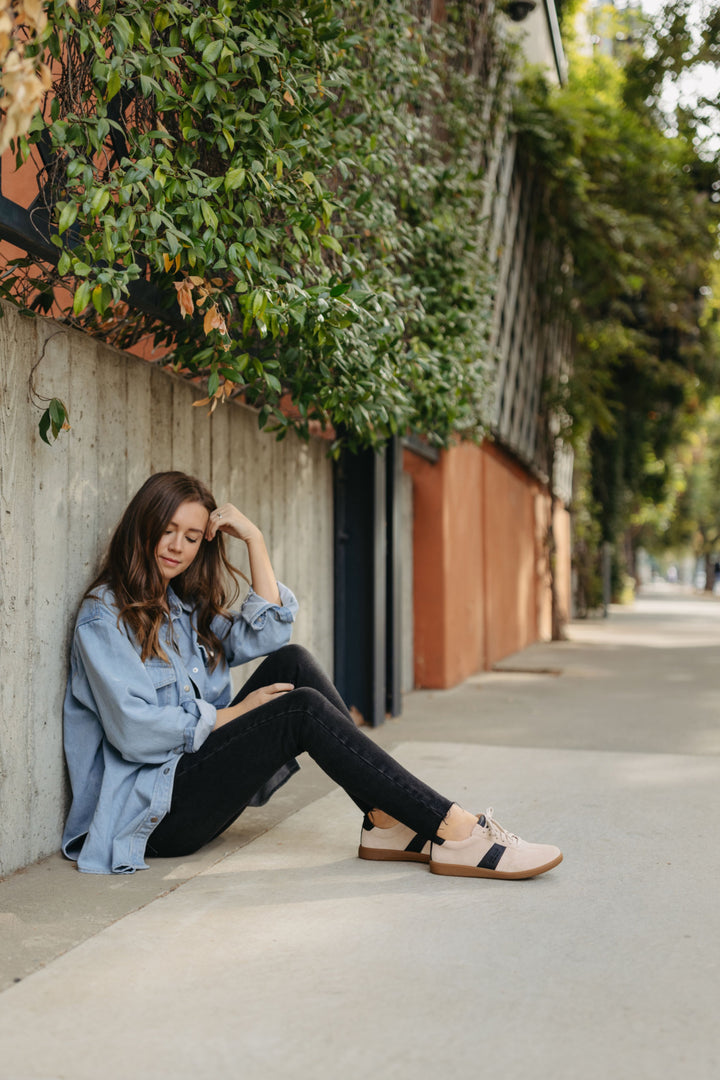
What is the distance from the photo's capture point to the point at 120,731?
9.50 feet

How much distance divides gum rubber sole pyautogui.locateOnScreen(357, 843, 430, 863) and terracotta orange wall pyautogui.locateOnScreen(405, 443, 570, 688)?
4504mm

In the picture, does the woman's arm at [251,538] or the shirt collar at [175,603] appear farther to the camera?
the woman's arm at [251,538]

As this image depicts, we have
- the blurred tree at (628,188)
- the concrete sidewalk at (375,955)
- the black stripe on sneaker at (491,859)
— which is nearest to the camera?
the concrete sidewalk at (375,955)

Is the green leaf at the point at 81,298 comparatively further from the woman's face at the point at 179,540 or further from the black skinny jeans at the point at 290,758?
the black skinny jeans at the point at 290,758

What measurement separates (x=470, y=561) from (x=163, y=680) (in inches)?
239

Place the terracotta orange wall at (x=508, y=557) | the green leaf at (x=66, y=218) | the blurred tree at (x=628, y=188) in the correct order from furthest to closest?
the terracotta orange wall at (x=508, y=557) < the blurred tree at (x=628, y=188) < the green leaf at (x=66, y=218)

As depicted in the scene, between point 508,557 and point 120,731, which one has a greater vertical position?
point 508,557

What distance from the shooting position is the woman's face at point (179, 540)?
316 cm

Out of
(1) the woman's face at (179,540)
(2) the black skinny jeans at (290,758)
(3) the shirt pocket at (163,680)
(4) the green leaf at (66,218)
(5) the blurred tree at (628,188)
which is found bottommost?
(2) the black skinny jeans at (290,758)

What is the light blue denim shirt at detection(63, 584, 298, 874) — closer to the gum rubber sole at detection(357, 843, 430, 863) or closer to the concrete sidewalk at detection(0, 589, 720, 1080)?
the concrete sidewalk at detection(0, 589, 720, 1080)

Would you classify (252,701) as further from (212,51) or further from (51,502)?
(212,51)

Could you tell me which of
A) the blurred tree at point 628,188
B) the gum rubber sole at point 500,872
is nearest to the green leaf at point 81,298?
the gum rubber sole at point 500,872

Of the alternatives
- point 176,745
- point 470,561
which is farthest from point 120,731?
point 470,561

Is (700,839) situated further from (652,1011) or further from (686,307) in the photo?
(686,307)
